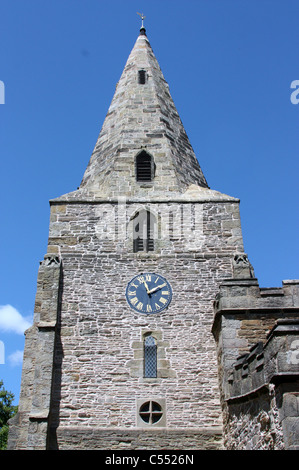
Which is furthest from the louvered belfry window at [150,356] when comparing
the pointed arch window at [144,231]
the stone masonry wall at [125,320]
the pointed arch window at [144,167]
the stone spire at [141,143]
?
the pointed arch window at [144,167]

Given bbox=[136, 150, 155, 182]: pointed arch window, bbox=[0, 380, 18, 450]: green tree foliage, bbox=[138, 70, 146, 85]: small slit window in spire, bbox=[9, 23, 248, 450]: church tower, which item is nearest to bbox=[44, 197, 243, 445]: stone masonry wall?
bbox=[9, 23, 248, 450]: church tower

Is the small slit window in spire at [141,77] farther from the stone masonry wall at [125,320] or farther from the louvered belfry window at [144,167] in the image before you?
the stone masonry wall at [125,320]

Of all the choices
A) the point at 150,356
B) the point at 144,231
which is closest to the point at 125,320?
the point at 150,356

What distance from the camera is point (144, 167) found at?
61.8ft

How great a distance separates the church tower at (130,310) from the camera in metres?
13.6

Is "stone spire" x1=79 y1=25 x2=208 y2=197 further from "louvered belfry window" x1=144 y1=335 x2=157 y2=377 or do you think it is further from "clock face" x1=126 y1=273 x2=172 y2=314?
"louvered belfry window" x1=144 y1=335 x2=157 y2=377

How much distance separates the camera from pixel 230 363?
13180 millimetres

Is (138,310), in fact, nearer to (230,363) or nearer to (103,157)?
(230,363)

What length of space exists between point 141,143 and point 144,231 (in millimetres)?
3782
